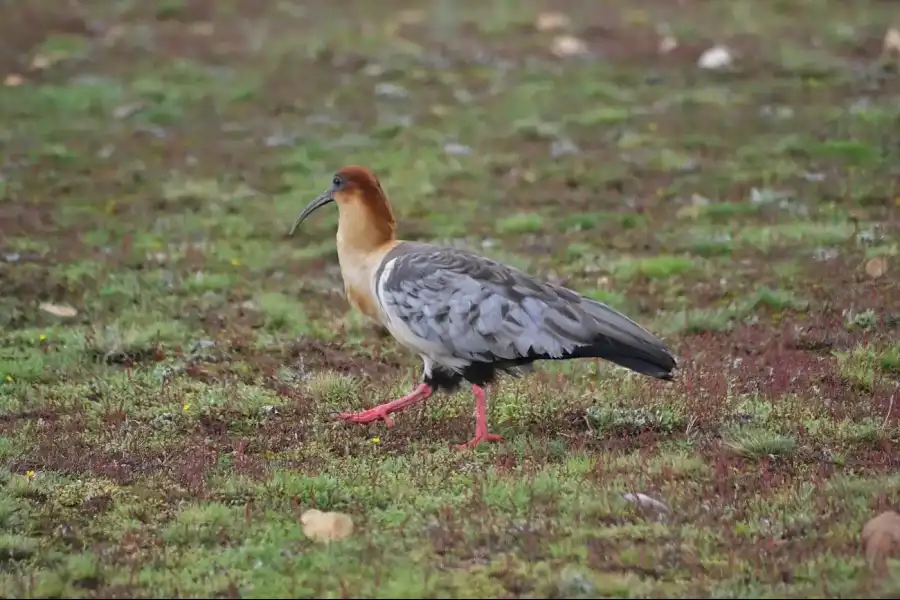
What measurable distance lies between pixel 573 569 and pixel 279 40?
18.8 meters

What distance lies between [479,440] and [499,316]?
0.80 metres

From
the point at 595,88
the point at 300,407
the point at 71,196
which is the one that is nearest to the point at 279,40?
the point at 595,88

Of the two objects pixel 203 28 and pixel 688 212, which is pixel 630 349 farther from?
pixel 203 28

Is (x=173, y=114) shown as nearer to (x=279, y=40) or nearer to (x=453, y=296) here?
(x=279, y=40)

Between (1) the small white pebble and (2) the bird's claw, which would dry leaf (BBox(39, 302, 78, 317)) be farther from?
(1) the small white pebble

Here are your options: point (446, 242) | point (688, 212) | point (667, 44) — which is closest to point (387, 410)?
point (446, 242)

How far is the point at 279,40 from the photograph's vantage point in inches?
933

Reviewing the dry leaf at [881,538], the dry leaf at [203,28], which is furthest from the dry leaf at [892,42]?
the dry leaf at [881,538]

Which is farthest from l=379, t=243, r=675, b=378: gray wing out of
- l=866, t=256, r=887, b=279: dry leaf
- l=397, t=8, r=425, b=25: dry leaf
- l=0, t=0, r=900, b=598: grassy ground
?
l=397, t=8, r=425, b=25: dry leaf

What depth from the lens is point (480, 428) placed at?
332 inches

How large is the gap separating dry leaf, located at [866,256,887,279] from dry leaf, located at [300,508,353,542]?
690 centimetres

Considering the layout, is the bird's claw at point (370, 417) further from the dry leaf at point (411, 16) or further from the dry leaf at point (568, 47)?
the dry leaf at point (411, 16)

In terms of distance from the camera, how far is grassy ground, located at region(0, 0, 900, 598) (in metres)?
6.67

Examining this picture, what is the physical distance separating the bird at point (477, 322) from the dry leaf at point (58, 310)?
365 centimetres
